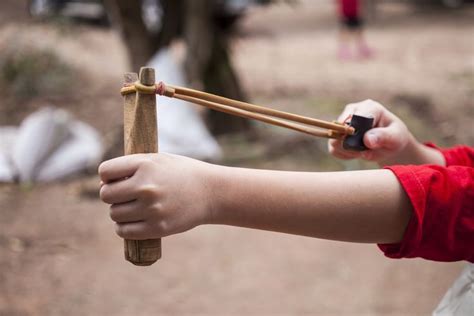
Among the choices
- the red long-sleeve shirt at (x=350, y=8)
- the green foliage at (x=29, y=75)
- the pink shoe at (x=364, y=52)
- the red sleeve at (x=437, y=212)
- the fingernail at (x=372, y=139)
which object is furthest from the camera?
the pink shoe at (x=364, y=52)

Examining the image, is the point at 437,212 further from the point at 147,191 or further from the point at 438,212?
the point at 147,191

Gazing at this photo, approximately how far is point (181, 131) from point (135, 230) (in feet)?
12.4

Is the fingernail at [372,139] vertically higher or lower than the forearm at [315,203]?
higher

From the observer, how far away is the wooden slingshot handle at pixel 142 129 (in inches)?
41.4

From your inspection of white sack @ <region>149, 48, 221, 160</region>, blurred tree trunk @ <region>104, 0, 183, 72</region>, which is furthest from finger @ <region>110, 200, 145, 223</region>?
blurred tree trunk @ <region>104, 0, 183, 72</region>

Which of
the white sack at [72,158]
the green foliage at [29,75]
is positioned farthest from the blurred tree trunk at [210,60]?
the green foliage at [29,75]

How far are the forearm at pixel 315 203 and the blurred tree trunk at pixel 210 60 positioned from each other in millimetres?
4071

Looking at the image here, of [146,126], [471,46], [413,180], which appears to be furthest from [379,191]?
[471,46]

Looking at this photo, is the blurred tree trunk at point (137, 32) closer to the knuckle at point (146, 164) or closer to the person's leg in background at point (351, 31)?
the person's leg in background at point (351, 31)

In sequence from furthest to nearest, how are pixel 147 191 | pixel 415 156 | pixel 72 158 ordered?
1. pixel 72 158
2. pixel 415 156
3. pixel 147 191

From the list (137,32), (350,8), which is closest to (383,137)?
(137,32)

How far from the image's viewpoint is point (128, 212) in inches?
40.2

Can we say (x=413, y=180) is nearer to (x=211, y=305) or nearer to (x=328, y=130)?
(x=328, y=130)

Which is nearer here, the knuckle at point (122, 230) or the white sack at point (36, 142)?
the knuckle at point (122, 230)
